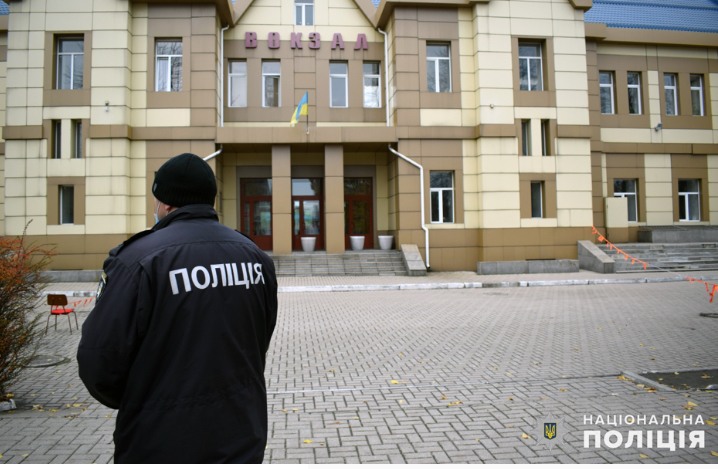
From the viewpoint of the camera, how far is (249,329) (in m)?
2.25

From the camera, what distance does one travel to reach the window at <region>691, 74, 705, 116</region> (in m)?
26.1

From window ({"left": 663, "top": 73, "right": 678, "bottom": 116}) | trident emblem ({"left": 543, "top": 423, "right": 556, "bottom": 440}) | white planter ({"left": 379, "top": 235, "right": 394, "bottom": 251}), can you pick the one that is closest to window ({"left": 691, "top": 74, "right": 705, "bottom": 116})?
window ({"left": 663, "top": 73, "right": 678, "bottom": 116})

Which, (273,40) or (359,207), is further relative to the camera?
(359,207)

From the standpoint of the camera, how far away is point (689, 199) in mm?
26203

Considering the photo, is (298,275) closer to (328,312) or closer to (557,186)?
(328,312)

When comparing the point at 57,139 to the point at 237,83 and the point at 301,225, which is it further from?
the point at 301,225

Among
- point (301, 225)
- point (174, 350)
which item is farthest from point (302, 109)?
point (174, 350)

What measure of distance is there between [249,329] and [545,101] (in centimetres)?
2242

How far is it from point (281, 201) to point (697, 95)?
76.0ft

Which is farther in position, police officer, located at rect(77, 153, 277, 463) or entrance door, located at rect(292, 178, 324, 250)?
entrance door, located at rect(292, 178, 324, 250)

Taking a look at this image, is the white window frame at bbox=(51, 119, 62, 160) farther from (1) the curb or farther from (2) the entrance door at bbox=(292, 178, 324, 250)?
(2) the entrance door at bbox=(292, 178, 324, 250)

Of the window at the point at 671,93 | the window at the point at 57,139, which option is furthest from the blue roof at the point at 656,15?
the window at the point at 57,139

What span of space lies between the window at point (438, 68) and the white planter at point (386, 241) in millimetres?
7133

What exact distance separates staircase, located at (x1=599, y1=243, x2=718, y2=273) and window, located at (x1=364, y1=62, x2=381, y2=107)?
1282cm
